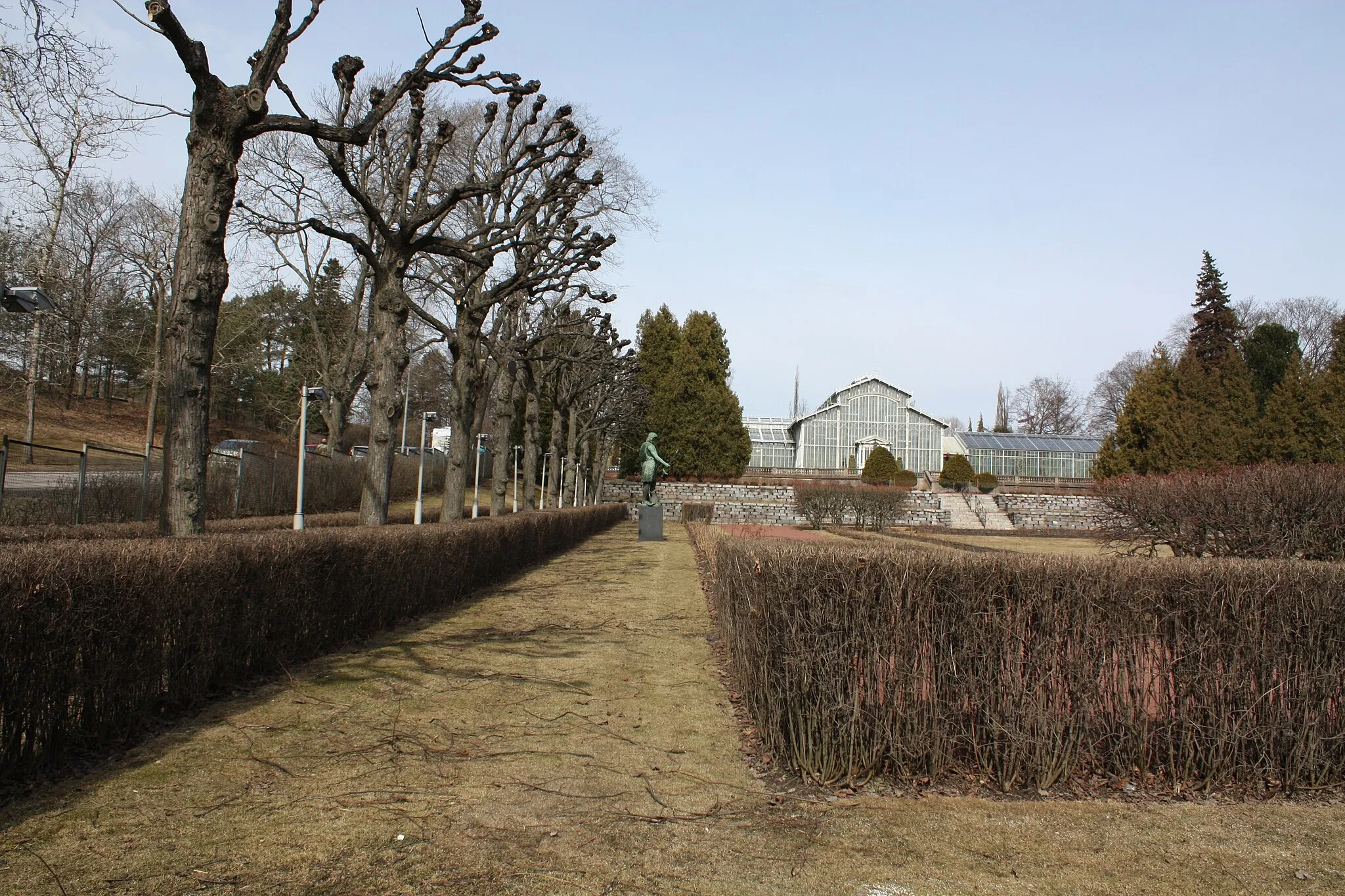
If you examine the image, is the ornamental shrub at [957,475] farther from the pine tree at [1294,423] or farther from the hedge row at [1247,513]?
the hedge row at [1247,513]

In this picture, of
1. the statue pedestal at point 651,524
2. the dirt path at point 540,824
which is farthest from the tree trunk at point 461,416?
the statue pedestal at point 651,524

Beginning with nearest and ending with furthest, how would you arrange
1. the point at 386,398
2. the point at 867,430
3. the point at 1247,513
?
the point at 386,398, the point at 1247,513, the point at 867,430

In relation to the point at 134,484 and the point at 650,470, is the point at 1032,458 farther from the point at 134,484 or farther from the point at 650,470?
the point at 134,484

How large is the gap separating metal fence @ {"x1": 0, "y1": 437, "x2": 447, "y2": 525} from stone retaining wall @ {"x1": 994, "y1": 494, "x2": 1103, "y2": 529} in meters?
31.6

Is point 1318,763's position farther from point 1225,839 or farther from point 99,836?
point 99,836

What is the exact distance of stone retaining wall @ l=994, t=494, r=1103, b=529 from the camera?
46.0m

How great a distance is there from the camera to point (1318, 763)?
5.29 metres

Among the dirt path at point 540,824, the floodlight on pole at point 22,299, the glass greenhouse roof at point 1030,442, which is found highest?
the glass greenhouse roof at point 1030,442

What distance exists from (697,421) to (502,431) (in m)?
35.1

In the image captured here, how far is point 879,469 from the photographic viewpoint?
184 ft

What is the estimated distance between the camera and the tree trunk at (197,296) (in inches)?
302

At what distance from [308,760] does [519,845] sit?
1.73 meters

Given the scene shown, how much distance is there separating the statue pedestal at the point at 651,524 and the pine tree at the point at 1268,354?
4067 cm

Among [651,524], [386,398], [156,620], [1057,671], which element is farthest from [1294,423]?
[156,620]
